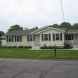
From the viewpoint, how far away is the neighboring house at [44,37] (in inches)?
1200

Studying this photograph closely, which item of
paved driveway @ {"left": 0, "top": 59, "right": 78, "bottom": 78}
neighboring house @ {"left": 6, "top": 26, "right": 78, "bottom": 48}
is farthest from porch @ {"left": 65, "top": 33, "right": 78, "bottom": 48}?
paved driveway @ {"left": 0, "top": 59, "right": 78, "bottom": 78}

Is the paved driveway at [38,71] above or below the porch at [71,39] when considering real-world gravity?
below

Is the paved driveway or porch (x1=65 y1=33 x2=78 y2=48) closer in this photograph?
the paved driveway

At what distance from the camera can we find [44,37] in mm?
31328

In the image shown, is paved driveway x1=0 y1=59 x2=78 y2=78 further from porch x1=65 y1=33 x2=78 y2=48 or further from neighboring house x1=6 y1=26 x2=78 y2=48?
porch x1=65 y1=33 x2=78 y2=48

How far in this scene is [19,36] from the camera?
36.3 meters

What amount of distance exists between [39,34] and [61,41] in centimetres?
546

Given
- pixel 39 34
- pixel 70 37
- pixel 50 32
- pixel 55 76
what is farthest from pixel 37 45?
pixel 55 76

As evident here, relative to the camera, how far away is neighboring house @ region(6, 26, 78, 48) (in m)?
30.5

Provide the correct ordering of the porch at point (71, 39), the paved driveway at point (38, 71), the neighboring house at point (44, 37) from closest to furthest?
the paved driveway at point (38, 71) → the neighboring house at point (44, 37) → the porch at point (71, 39)

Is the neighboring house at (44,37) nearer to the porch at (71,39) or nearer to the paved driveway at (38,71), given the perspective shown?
the porch at (71,39)

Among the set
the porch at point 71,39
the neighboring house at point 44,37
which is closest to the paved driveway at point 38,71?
the neighboring house at point 44,37

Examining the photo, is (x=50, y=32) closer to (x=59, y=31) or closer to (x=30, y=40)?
(x=59, y=31)

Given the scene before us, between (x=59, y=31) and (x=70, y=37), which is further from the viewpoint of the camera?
(x=70, y=37)
